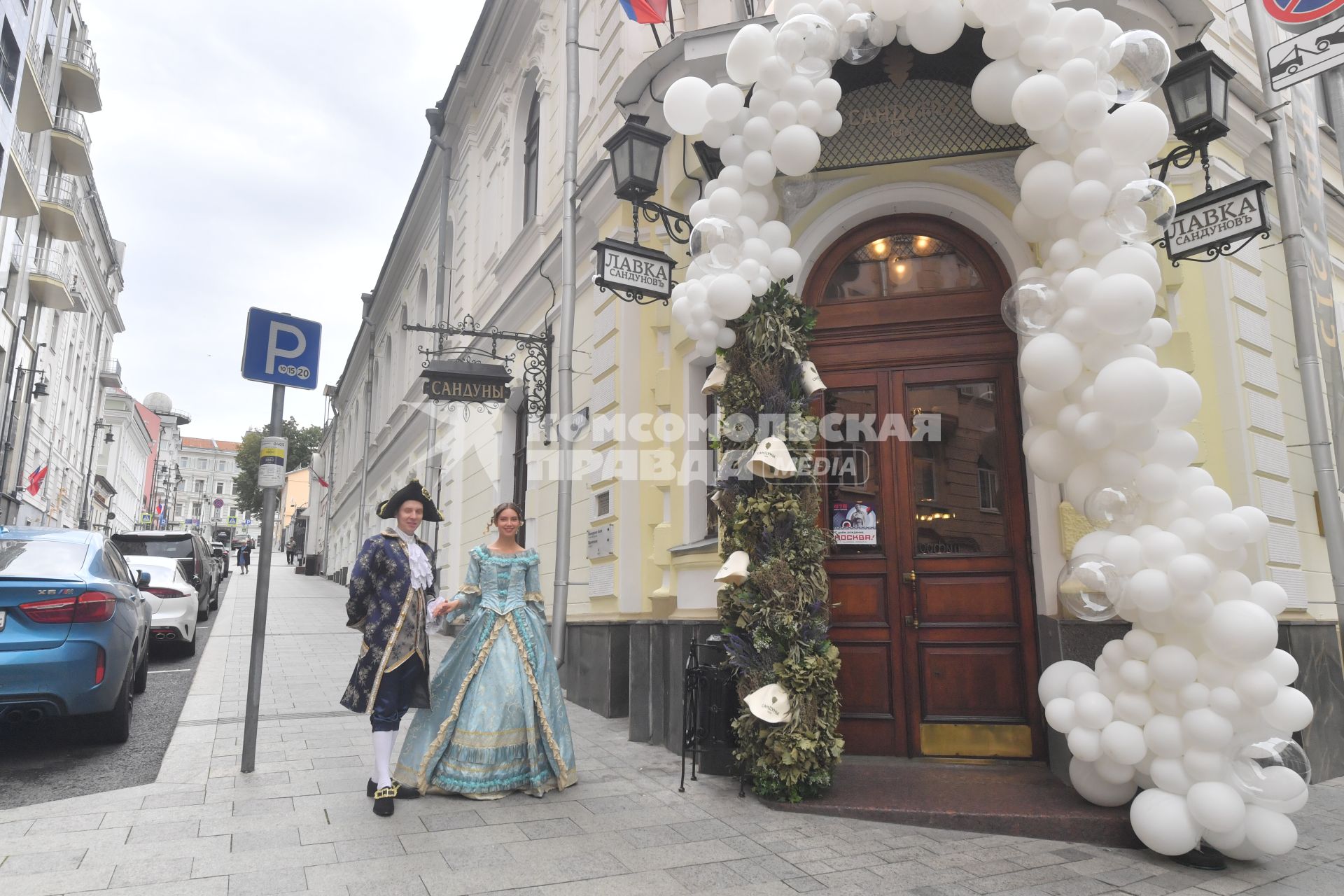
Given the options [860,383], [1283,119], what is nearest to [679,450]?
[860,383]

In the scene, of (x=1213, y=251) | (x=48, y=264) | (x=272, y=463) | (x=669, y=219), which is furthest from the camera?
(x=48, y=264)

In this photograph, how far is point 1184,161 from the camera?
621 centimetres

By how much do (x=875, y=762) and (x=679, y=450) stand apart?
2.99 metres

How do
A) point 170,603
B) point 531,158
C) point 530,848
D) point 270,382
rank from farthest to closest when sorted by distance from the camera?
1. point 531,158
2. point 170,603
3. point 270,382
4. point 530,848

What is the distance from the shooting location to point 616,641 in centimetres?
805

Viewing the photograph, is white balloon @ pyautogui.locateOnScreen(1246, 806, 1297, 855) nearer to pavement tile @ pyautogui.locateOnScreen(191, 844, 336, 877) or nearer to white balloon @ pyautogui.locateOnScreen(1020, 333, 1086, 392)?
white balloon @ pyautogui.locateOnScreen(1020, 333, 1086, 392)

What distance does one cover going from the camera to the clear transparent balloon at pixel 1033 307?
183 inches

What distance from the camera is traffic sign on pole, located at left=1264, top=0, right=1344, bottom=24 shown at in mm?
4715

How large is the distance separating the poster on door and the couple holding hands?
2.22m

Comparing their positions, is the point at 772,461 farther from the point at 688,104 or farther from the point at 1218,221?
the point at 1218,221

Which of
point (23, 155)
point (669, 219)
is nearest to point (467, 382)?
point (669, 219)

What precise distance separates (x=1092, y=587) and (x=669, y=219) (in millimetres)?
4843

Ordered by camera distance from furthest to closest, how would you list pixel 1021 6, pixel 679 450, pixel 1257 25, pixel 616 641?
pixel 616 641
pixel 679 450
pixel 1257 25
pixel 1021 6

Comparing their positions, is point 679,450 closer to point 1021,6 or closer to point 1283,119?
point 1021,6
